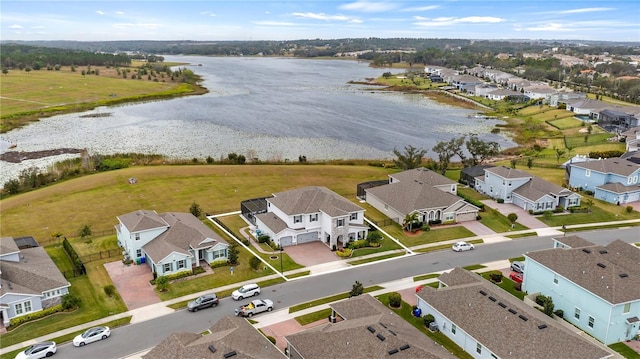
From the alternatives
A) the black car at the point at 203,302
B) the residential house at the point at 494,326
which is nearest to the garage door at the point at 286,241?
the black car at the point at 203,302

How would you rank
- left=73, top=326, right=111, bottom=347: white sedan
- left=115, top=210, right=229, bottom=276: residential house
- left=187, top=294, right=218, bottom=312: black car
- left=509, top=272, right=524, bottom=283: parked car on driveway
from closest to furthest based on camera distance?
left=73, top=326, right=111, bottom=347: white sedan → left=187, top=294, right=218, bottom=312: black car → left=509, top=272, right=524, bottom=283: parked car on driveway → left=115, top=210, right=229, bottom=276: residential house

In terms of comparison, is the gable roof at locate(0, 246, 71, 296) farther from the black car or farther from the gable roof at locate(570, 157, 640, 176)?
the gable roof at locate(570, 157, 640, 176)

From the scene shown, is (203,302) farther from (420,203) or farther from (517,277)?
(420,203)

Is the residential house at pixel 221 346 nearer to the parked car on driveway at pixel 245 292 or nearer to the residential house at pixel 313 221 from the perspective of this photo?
the parked car on driveway at pixel 245 292

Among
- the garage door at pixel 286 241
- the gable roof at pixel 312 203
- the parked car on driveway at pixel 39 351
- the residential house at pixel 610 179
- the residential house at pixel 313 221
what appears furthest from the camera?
the residential house at pixel 610 179

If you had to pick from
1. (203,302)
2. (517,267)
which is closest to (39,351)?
(203,302)

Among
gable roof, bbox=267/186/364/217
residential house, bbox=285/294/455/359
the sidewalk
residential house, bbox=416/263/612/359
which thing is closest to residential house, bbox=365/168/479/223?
the sidewalk
